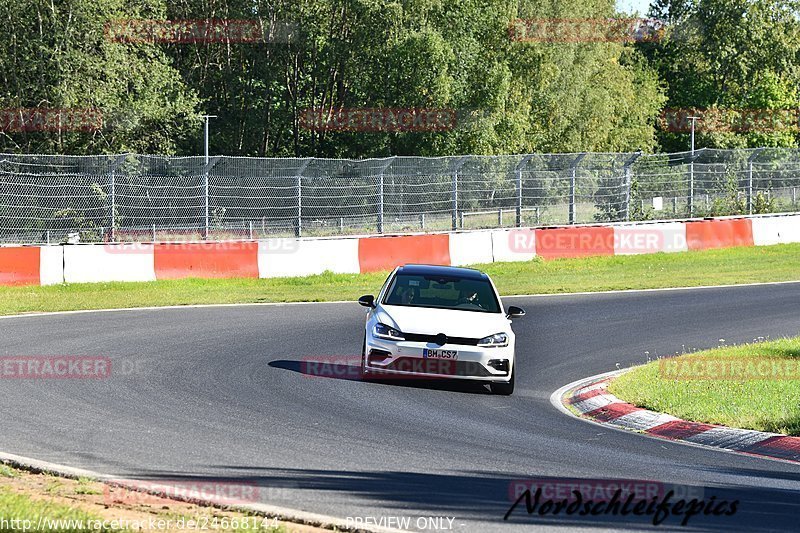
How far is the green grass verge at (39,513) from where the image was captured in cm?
650

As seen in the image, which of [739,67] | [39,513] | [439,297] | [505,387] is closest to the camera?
[39,513]

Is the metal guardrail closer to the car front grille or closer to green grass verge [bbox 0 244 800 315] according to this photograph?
green grass verge [bbox 0 244 800 315]

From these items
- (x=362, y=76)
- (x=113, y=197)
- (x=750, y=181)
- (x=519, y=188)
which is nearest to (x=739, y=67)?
(x=362, y=76)

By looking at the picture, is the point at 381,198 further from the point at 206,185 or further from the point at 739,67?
the point at 739,67

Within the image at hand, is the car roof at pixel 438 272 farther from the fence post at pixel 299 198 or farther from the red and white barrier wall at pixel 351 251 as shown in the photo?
the fence post at pixel 299 198

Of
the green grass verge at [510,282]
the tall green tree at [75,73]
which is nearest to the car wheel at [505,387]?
the green grass verge at [510,282]

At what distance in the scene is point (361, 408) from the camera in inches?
466

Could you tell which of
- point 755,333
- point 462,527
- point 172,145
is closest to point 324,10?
point 172,145

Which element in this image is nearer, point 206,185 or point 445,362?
point 445,362

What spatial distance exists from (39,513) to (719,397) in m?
8.08

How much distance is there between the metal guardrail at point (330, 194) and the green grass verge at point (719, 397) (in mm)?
13856

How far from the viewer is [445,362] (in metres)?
13.3

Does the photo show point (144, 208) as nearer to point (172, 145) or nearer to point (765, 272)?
point (765, 272)

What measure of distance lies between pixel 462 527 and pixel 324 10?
5174 cm
